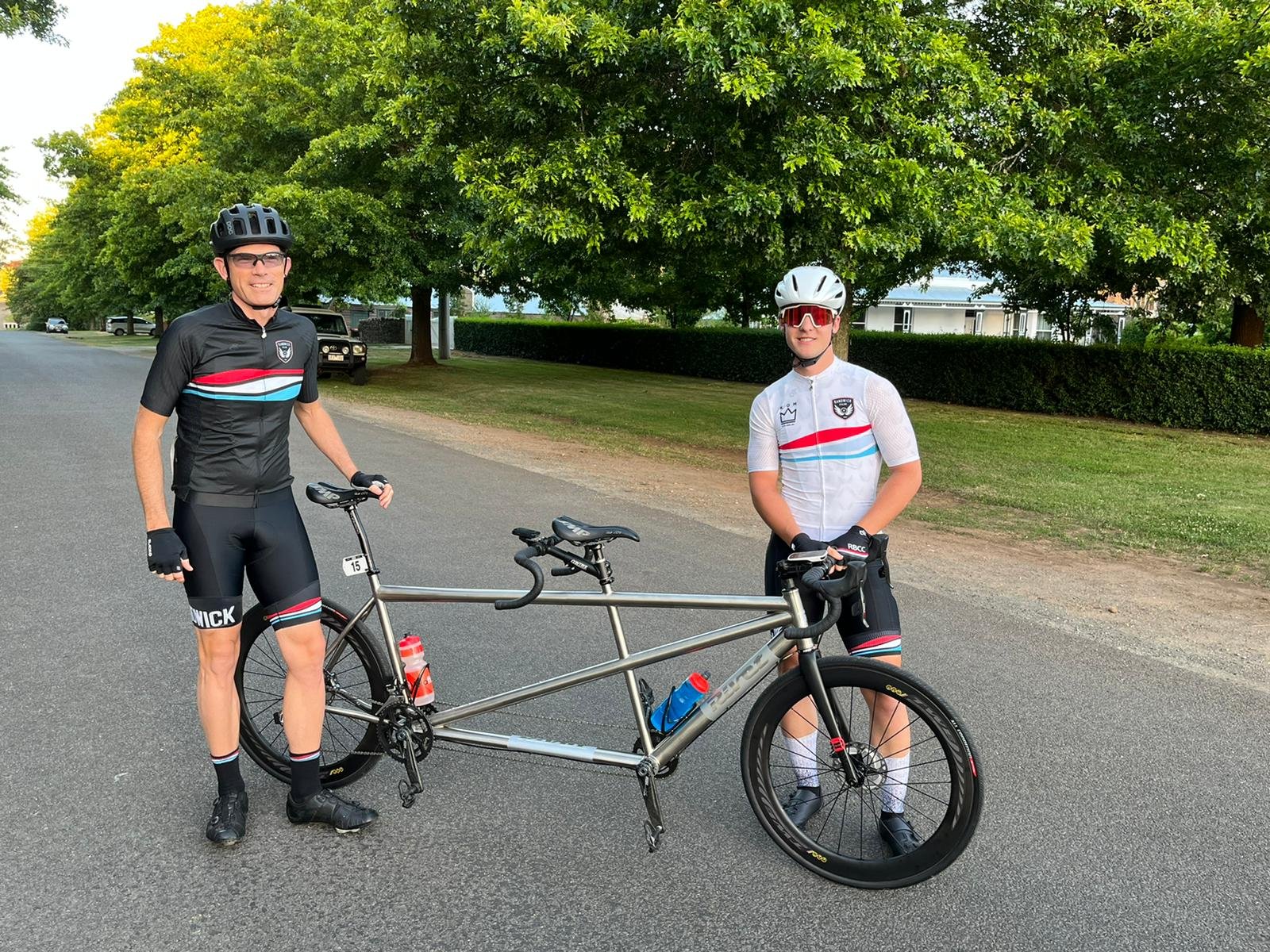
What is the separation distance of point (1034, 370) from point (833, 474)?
19042 millimetres

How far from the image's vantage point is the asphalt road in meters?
2.89

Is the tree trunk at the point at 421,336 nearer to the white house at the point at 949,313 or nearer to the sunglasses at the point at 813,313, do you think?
the white house at the point at 949,313

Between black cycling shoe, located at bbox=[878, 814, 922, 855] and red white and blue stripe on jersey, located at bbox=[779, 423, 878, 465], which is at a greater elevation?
red white and blue stripe on jersey, located at bbox=[779, 423, 878, 465]

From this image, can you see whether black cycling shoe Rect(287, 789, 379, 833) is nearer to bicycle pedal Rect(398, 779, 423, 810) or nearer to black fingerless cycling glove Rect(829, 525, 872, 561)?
bicycle pedal Rect(398, 779, 423, 810)

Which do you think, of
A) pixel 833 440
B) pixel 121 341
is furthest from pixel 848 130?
pixel 121 341

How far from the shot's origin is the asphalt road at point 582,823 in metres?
2.89

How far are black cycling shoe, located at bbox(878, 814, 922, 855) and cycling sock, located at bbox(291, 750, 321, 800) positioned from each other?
190cm

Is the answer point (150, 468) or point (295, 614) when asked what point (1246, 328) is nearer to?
point (295, 614)

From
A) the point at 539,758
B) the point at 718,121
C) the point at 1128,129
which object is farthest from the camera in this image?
the point at 1128,129

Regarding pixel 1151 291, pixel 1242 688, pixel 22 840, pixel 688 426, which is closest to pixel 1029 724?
pixel 1242 688

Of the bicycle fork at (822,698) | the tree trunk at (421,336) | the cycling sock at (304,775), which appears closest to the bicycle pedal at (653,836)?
the bicycle fork at (822,698)

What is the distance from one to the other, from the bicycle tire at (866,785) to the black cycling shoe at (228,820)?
1668 millimetres

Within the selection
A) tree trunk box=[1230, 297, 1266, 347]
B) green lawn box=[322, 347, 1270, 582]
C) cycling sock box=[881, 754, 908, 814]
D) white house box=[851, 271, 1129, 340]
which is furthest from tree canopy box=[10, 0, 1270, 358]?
white house box=[851, 271, 1129, 340]

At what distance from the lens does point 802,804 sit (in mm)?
3389
